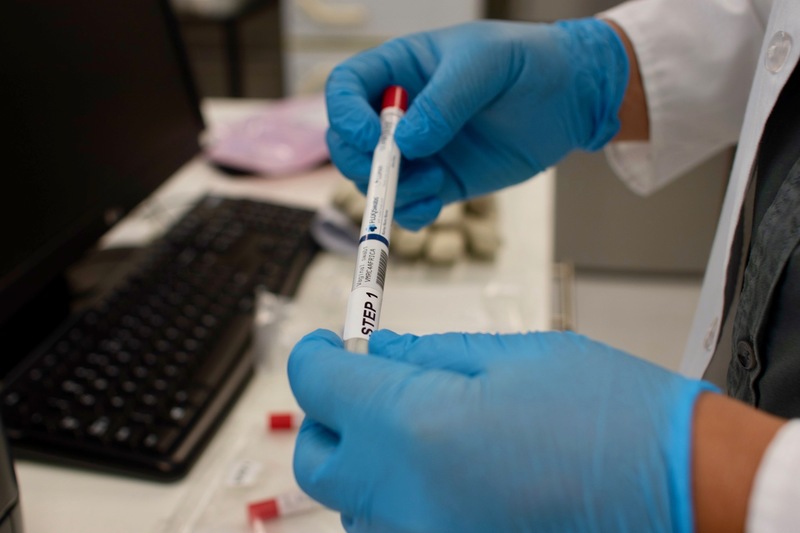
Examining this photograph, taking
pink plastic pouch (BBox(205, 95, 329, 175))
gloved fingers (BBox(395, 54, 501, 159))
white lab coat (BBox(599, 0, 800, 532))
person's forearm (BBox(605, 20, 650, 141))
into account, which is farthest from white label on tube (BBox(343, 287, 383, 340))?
pink plastic pouch (BBox(205, 95, 329, 175))

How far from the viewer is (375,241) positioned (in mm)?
508

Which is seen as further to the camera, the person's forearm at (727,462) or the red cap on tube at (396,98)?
the red cap on tube at (396,98)

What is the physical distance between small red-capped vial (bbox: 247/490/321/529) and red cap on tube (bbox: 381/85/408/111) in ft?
1.11

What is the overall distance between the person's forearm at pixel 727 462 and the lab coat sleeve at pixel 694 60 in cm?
46

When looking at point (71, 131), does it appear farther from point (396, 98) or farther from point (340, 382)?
point (340, 382)

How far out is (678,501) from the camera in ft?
1.18

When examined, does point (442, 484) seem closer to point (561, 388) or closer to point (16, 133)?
point (561, 388)

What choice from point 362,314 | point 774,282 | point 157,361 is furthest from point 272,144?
Result: point 774,282

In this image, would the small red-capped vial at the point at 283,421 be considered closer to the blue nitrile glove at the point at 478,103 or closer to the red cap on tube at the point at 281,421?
the red cap on tube at the point at 281,421

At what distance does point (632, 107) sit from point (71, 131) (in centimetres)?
58

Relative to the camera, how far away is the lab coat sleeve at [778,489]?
34cm

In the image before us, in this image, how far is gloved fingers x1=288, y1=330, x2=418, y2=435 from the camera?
397 mm

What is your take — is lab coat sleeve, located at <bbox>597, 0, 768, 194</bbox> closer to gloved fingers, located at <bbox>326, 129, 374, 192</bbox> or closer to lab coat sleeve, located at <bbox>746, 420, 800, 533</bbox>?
gloved fingers, located at <bbox>326, 129, 374, 192</bbox>

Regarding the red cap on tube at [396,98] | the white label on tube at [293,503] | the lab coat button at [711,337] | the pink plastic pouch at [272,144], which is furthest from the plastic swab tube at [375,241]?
the pink plastic pouch at [272,144]
